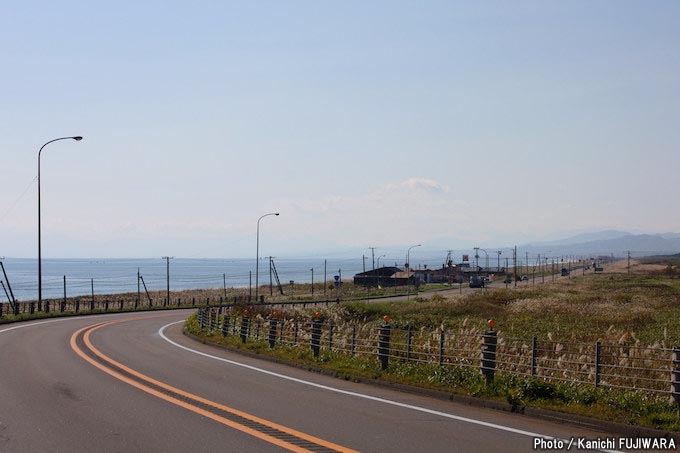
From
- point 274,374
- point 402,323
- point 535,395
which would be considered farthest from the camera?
point 402,323

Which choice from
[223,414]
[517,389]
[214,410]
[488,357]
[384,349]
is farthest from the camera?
[384,349]

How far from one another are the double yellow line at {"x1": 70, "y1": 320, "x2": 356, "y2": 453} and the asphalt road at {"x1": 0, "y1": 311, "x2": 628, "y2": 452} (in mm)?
19

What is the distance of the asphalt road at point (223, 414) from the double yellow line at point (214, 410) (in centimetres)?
2

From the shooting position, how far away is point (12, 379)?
16641mm

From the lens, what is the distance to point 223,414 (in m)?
12.0

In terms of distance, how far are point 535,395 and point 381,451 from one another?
490 cm

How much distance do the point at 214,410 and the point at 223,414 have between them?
445 millimetres

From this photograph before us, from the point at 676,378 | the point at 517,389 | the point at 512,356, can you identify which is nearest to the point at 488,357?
the point at 517,389

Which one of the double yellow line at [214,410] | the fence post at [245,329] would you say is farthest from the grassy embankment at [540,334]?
the double yellow line at [214,410]

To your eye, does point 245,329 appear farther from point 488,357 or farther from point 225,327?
point 488,357

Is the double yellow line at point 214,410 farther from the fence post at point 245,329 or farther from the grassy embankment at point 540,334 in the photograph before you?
the fence post at point 245,329

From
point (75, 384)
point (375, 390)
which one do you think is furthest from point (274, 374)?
point (75, 384)

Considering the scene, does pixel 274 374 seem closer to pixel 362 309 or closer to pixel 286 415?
pixel 286 415

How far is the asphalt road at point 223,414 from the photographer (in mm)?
9844
